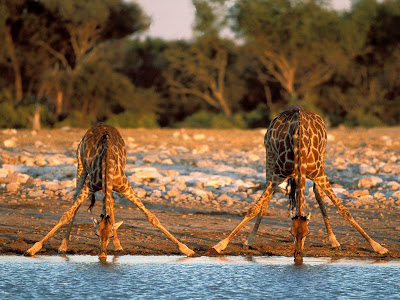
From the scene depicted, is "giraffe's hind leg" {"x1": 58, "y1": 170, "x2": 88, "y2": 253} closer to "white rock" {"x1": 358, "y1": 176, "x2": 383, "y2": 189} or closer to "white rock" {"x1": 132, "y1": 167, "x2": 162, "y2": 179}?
"white rock" {"x1": 132, "y1": 167, "x2": 162, "y2": 179}

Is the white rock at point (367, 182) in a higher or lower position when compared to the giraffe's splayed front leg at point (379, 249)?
higher

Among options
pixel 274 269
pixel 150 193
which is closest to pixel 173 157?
pixel 150 193

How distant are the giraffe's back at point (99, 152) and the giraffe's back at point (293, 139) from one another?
1.82 meters

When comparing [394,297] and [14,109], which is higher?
[14,109]

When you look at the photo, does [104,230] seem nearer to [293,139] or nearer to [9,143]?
[293,139]

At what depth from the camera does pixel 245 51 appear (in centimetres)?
4153

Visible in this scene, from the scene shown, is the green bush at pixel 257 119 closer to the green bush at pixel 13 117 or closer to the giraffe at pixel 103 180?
the green bush at pixel 13 117

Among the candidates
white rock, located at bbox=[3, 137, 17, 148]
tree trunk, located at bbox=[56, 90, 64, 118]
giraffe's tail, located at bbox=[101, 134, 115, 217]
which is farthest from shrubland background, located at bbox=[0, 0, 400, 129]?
giraffe's tail, located at bbox=[101, 134, 115, 217]

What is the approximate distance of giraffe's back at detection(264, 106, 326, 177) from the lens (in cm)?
781

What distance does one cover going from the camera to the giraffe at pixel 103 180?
7211 millimetres

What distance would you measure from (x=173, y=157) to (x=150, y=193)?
11.8ft

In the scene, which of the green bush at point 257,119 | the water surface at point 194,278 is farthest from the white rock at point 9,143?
the green bush at point 257,119

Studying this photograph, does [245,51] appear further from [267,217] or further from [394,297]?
[394,297]

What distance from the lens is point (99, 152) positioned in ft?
25.4
